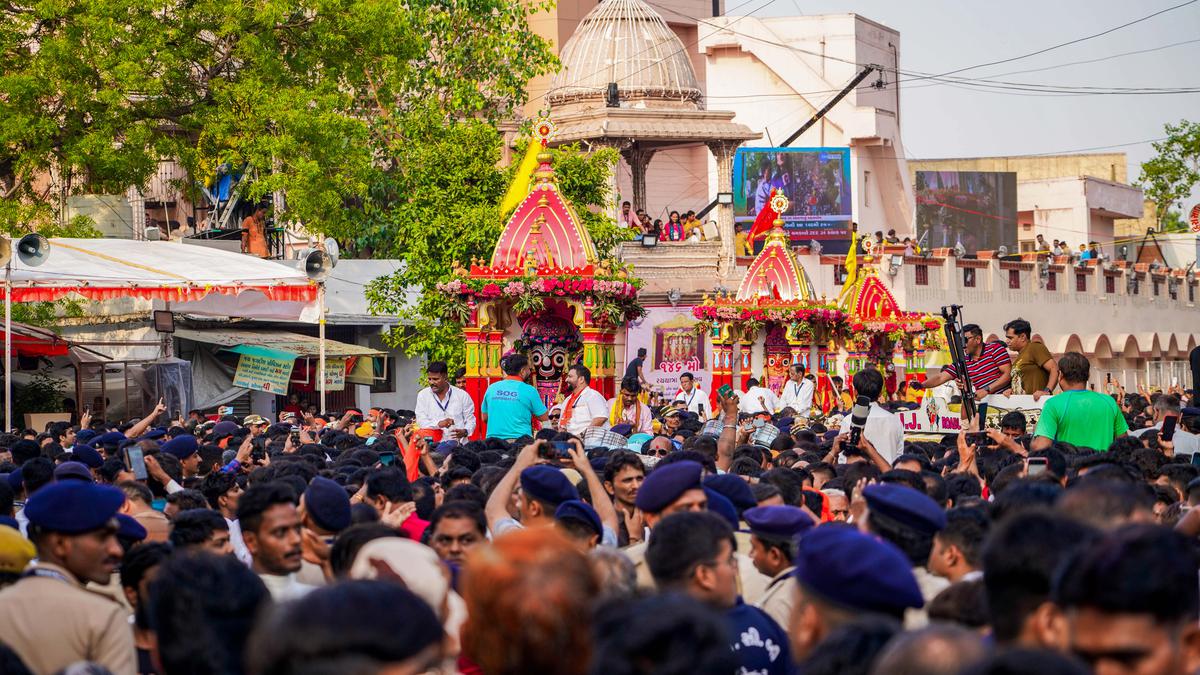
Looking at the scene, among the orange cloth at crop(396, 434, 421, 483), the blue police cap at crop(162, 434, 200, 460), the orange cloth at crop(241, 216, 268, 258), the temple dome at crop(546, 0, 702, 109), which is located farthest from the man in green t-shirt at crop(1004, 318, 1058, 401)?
the temple dome at crop(546, 0, 702, 109)

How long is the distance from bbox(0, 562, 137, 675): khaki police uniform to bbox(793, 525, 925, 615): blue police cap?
219cm

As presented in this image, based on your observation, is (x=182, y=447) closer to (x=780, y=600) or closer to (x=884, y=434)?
(x=884, y=434)

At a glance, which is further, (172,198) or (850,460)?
(172,198)

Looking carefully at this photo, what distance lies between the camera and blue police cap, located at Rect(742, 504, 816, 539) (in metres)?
6.41

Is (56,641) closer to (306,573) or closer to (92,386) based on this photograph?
(306,573)

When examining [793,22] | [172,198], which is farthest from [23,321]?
[793,22]

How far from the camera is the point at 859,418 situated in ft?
36.4

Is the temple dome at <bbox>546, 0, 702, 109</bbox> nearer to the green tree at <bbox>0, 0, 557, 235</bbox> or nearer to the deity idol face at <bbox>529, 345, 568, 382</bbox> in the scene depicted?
the green tree at <bbox>0, 0, 557, 235</bbox>

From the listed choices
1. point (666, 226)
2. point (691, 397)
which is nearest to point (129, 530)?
point (691, 397)

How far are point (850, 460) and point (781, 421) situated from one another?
7848mm

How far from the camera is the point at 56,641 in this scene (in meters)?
5.24

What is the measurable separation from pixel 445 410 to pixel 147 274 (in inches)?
329

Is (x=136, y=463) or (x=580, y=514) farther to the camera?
(x=136, y=463)

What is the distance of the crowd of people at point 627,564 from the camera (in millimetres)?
3766
